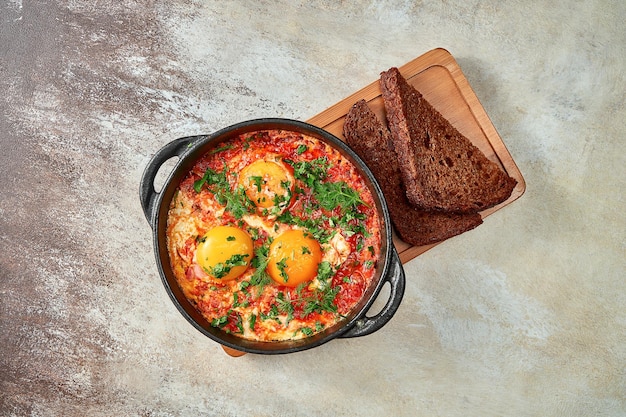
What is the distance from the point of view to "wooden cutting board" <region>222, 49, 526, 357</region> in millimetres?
3684

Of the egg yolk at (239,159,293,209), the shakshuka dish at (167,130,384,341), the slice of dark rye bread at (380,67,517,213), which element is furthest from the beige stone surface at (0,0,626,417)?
the egg yolk at (239,159,293,209)

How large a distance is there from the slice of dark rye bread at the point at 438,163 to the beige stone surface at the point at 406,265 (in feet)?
1.77

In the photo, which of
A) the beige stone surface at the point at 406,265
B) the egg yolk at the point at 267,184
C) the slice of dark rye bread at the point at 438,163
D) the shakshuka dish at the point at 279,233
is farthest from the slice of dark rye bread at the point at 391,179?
the egg yolk at the point at 267,184

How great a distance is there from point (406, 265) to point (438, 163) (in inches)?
35.5

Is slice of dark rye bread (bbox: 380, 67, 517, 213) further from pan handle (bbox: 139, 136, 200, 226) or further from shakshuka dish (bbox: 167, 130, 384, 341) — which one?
pan handle (bbox: 139, 136, 200, 226)

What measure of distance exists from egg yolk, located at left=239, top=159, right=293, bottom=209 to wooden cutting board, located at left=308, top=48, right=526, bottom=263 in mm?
636

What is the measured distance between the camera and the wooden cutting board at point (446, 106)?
3.68 meters

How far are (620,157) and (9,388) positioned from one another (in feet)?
16.8

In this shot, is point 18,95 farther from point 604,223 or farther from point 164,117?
point 604,223

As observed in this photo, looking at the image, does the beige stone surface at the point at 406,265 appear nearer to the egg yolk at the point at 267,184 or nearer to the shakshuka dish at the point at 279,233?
the shakshuka dish at the point at 279,233

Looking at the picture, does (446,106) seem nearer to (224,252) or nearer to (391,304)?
(391,304)

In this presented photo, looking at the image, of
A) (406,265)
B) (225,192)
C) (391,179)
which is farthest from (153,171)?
(406,265)

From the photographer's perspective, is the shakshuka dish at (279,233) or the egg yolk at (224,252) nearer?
the egg yolk at (224,252)

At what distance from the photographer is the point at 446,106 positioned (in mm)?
3734
